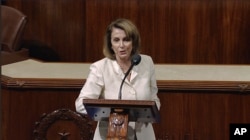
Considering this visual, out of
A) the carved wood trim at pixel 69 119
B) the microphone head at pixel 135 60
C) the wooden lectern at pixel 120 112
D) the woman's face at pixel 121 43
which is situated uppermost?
the woman's face at pixel 121 43

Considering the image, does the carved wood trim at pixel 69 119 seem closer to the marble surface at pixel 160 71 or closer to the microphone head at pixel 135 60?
the marble surface at pixel 160 71

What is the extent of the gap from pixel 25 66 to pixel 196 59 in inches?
44.5

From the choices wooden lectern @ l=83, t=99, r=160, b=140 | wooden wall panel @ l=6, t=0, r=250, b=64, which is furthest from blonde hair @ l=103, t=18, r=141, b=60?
wooden wall panel @ l=6, t=0, r=250, b=64

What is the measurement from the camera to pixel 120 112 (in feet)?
4.35

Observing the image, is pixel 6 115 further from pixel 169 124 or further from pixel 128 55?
pixel 128 55

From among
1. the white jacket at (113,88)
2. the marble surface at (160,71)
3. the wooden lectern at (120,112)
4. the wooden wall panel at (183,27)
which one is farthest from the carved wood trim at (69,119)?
the wooden wall panel at (183,27)

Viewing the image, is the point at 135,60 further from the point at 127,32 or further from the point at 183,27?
the point at 183,27

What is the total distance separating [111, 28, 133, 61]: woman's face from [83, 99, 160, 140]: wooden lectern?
19 centimetres

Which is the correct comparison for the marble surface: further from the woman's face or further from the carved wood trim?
the woman's face

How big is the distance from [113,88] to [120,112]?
0.16 m

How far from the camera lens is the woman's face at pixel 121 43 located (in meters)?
1.45

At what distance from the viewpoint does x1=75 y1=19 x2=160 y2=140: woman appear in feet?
4.80

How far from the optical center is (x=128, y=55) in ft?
4.86

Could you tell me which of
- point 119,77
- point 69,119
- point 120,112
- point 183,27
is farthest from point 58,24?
point 120,112
